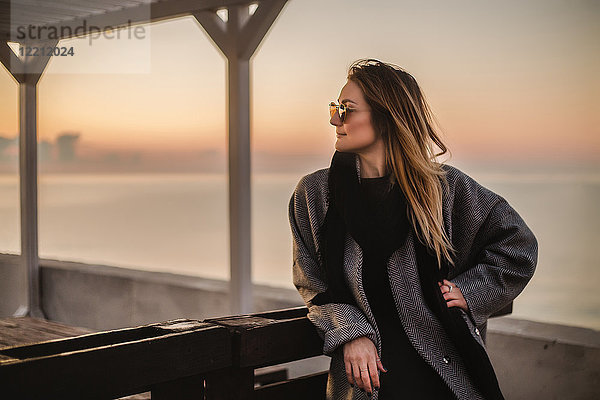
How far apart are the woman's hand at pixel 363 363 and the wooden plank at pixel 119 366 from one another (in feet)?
0.92

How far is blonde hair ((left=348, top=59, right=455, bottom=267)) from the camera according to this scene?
5.56 feet

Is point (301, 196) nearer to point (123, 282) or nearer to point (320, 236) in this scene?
point (320, 236)

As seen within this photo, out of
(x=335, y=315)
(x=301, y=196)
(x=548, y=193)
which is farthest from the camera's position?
(x=548, y=193)

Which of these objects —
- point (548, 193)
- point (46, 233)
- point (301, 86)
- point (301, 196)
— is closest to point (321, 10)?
point (301, 86)

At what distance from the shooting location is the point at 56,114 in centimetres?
675

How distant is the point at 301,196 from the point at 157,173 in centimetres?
575

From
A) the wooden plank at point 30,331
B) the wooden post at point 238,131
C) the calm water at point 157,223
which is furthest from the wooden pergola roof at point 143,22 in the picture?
the wooden plank at point 30,331

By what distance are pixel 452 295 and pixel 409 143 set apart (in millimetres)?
368

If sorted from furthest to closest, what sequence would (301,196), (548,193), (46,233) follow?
(46,233) → (548,193) → (301,196)

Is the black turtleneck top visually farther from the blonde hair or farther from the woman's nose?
the woman's nose

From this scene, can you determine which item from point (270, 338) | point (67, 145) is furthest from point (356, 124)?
point (67, 145)

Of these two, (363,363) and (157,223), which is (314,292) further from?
(157,223)

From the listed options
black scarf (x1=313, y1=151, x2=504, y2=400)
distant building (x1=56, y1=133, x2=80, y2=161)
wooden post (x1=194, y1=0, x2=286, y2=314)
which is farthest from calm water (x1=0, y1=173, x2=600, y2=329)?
black scarf (x1=313, y1=151, x2=504, y2=400)

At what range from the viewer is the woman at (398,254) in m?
1.66
